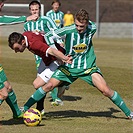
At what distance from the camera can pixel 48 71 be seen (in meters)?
9.42

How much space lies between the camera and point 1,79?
8305 millimetres

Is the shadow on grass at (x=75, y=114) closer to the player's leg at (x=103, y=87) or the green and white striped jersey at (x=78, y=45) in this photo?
the player's leg at (x=103, y=87)

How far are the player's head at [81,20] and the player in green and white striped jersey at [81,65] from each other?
0.14 feet

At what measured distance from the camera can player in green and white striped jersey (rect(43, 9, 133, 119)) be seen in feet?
29.3

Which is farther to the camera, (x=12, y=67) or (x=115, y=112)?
(x=12, y=67)

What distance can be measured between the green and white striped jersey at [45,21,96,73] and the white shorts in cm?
35

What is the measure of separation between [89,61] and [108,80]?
5.98 metres

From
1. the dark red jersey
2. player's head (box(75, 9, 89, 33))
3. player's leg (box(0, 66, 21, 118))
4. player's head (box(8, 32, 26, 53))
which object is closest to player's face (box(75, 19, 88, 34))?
player's head (box(75, 9, 89, 33))

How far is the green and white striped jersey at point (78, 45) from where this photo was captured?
894cm

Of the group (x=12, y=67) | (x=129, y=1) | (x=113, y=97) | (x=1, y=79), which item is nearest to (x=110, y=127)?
(x=113, y=97)

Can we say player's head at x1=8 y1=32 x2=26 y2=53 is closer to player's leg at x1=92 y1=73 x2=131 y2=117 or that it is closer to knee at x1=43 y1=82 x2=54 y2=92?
knee at x1=43 y1=82 x2=54 y2=92

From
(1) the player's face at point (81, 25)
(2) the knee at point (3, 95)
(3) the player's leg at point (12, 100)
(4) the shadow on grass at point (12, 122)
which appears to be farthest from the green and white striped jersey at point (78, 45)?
(2) the knee at point (3, 95)

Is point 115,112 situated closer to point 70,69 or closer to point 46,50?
point 70,69

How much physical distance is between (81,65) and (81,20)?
821 millimetres
